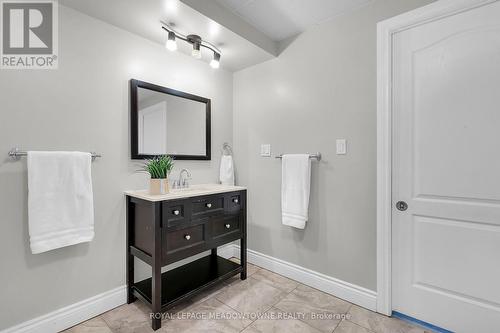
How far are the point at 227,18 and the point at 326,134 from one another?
Answer: 1251 mm

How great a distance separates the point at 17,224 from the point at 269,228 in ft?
6.43

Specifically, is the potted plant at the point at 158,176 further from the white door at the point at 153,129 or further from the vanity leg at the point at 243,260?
the vanity leg at the point at 243,260

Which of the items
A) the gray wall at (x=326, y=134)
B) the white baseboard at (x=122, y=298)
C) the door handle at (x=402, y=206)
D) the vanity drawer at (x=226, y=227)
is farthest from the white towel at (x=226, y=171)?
the door handle at (x=402, y=206)

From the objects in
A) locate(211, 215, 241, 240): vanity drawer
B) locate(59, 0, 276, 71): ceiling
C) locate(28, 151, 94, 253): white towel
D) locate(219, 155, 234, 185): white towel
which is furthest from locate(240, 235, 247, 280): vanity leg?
locate(59, 0, 276, 71): ceiling

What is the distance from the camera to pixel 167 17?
1.70 m

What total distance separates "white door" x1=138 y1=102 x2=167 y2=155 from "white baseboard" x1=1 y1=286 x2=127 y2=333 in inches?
44.7

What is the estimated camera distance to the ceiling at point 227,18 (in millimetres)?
1602

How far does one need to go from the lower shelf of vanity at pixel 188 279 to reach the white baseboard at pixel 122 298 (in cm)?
20

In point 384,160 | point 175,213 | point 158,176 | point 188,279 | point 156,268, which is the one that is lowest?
point 188,279

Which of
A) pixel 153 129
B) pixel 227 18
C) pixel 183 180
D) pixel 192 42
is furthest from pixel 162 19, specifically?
pixel 183 180

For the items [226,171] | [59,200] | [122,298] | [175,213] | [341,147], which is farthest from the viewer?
[226,171]

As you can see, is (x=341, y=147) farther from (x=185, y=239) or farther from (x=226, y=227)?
(x=185, y=239)

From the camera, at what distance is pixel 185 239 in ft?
5.85

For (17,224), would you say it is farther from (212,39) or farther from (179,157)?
(212,39)
